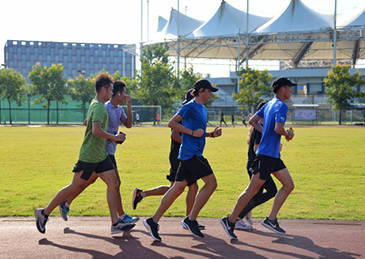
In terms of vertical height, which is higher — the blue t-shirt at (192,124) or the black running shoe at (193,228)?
the blue t-shirt at (192,124)

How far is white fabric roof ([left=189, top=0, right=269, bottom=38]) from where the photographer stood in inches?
3314

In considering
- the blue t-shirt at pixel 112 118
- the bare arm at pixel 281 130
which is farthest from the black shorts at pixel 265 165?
the blue t-shirt at pixel 112 118

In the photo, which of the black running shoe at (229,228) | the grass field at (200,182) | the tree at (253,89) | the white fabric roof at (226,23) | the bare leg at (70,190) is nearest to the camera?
the black running shoe at (229,228)

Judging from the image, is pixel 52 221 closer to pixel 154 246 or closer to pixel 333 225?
pixel 154 246

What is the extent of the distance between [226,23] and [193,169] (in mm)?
82358

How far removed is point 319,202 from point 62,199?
4.41 m

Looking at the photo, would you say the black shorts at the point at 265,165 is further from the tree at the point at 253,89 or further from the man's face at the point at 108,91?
the tree at the point at 253,89

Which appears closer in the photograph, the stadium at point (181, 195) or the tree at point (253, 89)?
the stadium at point (181, 195)

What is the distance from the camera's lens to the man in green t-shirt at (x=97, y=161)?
577 centimetres

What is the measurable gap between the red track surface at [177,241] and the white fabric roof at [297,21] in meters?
74.0

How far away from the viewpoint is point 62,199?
19.4 feet

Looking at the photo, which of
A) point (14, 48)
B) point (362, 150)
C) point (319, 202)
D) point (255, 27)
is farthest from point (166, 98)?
point (14, 48)

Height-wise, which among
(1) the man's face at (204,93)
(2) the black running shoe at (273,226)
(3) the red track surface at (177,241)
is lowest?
(3) the red track surface at (177,241)

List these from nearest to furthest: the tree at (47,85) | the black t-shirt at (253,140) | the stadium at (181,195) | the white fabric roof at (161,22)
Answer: the stadium at (181,195) < the black t-shirt at (253,140) < the tree at (47,85) < the white fabric roof at (161,22)
